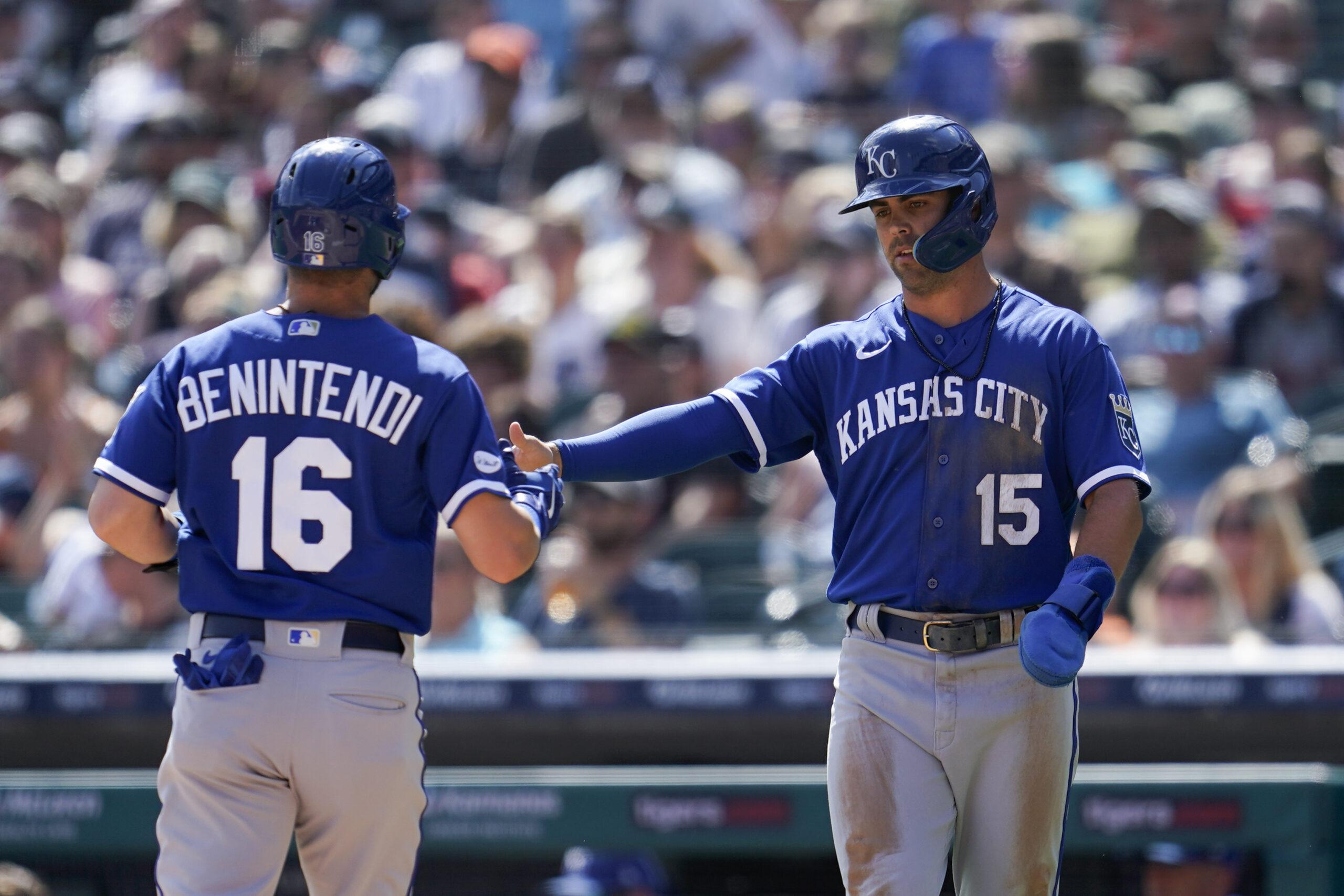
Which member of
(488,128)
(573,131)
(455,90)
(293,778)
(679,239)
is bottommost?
(293,778)

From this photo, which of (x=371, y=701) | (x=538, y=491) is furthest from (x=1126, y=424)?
(x=371, y=701)

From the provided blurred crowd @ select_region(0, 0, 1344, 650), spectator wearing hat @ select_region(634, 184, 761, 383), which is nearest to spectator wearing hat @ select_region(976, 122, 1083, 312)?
blurred crowd @ select_region(0, 0, 1344, 650)

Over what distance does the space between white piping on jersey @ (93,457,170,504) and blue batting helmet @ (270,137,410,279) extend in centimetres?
49

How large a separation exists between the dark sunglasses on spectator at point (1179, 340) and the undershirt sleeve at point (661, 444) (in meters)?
2.97

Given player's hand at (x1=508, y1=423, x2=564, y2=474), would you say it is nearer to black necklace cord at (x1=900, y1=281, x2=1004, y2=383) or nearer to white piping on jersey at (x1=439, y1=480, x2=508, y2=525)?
white piping on jersey at (x1=439, y1=480, x2=508, y2=525)

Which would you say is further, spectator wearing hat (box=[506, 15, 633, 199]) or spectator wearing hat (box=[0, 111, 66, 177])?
spectator wearing hat (box=[0, 111, 66, 177])

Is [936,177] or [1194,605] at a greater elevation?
[936,177]

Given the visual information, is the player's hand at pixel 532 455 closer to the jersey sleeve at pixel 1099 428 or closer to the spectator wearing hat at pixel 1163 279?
the jersey sleeve at pixel 1099 428

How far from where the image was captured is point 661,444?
3.32 metres

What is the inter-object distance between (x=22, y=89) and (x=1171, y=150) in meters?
6.47

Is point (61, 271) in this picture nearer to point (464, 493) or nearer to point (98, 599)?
point (98, 599)

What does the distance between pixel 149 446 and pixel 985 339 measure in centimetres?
159

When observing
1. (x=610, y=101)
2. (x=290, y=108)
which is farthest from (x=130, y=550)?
(x=290, y=108)

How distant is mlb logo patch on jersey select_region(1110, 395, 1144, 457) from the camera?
3012 mm
